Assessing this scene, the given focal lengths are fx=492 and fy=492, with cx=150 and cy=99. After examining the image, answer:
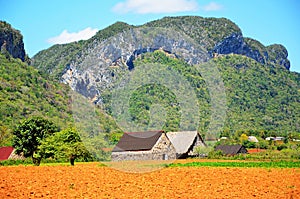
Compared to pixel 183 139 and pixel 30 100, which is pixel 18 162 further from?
pixel 30 100

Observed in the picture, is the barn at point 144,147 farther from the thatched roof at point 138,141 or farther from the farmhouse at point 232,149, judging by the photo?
the farmhouse at point 232,149

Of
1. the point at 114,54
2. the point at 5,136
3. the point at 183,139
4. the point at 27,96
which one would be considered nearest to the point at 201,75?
the point at 114,54

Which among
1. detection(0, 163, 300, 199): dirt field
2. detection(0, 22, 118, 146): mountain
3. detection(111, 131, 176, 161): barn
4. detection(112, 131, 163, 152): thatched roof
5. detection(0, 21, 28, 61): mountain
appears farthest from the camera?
detection(0, 21, 28, 61): mountain

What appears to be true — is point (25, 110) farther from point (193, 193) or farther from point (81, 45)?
point (81, 45)

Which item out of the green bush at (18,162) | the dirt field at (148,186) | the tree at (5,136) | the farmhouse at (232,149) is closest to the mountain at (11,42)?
the tree at (5,136)

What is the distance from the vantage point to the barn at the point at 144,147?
56.2 metres

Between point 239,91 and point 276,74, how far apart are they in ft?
135

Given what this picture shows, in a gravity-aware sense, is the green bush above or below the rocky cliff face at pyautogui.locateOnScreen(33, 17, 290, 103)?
below

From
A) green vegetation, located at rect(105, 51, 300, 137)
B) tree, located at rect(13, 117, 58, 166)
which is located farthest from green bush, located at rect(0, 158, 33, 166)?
green vegetation, located at rect(105, 51, 300, 137)

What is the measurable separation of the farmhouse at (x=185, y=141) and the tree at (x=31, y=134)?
18716 millimetres

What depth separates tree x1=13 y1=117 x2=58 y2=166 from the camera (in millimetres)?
51469

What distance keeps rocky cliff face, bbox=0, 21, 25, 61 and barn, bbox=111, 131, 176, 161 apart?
2756 inches

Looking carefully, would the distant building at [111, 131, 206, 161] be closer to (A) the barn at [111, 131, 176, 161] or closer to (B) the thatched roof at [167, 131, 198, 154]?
(A) the barn at [111, 131, 176, 161]

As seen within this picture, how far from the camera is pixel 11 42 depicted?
126 m
